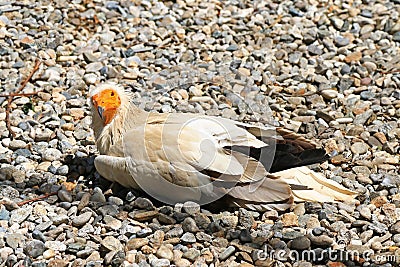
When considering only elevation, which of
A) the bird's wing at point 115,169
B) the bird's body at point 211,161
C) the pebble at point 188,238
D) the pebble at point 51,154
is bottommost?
the pebble at point 51,154

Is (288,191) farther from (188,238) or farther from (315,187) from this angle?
(188,238)

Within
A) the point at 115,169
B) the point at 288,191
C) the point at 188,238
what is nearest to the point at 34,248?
the point at 115,169

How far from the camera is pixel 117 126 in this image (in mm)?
3961

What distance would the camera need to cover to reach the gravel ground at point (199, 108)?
3.44 m

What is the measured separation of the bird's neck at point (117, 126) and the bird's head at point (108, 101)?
24 millimetres

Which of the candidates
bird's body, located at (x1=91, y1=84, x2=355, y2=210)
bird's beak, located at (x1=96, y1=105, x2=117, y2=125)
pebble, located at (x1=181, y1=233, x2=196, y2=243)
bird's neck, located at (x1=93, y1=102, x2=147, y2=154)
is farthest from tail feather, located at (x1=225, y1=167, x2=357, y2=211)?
bird's beak, located at (x1=96, y1=105, x2=117, y2=125)

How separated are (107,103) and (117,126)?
0.15 m

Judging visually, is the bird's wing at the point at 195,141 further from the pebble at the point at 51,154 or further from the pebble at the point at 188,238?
the pebble at the point at 51,154

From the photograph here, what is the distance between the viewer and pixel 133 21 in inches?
227

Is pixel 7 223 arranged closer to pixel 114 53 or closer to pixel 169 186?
pixel 169 186

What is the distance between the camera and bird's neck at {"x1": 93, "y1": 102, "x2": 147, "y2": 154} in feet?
12.9

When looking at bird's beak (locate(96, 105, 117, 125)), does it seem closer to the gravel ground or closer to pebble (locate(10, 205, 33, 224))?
the gravel ground

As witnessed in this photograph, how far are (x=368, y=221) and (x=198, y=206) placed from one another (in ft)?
2.88

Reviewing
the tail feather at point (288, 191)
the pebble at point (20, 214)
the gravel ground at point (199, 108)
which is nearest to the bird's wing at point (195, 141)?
the tail feather at point (288, 191)
